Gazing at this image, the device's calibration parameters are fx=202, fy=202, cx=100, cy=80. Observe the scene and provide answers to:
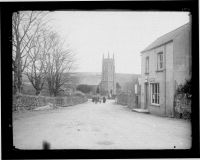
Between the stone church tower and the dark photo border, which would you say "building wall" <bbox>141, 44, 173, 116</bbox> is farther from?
the dark photo border

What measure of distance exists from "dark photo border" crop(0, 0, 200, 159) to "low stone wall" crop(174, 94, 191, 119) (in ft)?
0.41

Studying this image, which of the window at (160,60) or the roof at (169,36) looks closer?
the roof at (169,36)

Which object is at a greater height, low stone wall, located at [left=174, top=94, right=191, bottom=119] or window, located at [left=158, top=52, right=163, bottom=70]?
window, located at [left=158, top=52, right=163, bottom=70]

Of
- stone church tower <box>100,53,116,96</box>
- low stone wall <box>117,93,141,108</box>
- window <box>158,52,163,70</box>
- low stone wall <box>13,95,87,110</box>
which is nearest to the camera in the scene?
low stone wall <box>13,95,87,110</box>

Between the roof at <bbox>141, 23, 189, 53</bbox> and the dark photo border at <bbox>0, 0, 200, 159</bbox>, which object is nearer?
the dark photo border at <bbox>0, 0, 200, 159</bbox>

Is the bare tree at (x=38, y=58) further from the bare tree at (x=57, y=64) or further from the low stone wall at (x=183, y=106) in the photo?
the low stone wall at (x=183, y=106)

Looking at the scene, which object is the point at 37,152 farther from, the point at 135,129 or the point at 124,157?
the point at 135,129

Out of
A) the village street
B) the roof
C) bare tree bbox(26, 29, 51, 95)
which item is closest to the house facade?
the roof

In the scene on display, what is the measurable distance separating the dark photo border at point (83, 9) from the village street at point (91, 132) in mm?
112

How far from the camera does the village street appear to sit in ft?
13.5

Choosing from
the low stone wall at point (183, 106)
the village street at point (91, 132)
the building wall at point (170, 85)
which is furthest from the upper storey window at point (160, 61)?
the village street at point (91, 132)

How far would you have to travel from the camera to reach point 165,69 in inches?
200

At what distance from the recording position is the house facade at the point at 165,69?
438 centimetres

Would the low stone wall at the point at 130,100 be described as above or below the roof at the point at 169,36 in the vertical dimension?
below
